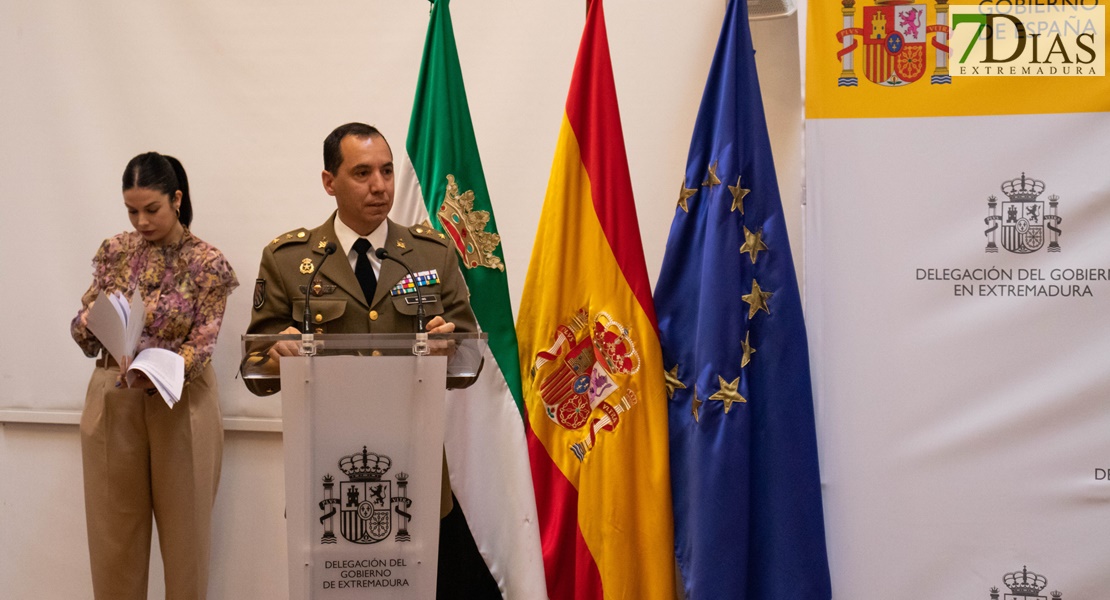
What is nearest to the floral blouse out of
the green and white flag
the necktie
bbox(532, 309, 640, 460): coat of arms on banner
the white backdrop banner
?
the green and white flag

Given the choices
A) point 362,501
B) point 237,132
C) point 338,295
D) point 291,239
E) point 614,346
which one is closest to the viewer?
point 362,501

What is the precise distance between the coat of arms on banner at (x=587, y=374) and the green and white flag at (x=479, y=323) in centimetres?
10

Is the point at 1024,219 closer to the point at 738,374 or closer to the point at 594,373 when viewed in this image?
the point at 738,374

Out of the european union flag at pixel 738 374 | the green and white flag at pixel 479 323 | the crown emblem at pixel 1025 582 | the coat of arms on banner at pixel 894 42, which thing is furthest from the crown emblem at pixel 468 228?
the crown emblem at pixel 1025 582

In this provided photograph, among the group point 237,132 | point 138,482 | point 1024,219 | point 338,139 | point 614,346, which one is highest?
point 237,132

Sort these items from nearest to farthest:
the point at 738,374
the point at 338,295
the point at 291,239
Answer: the point at 338,295 < the point at 291,239 < the point at 738,374

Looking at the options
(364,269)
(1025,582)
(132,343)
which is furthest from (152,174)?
(1025,582)

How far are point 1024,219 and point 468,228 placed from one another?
5.10 feet

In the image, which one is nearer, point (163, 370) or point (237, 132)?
point (163, 370)

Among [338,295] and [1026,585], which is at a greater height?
[338,295]

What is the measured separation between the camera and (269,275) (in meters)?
2.33

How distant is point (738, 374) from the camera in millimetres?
2625

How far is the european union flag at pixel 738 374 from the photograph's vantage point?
8.45ft

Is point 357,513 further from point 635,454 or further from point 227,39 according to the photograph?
point 227,39
